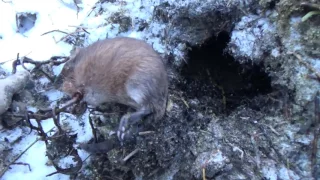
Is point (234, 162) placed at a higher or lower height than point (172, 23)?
lower

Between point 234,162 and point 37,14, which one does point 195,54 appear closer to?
point 234,162

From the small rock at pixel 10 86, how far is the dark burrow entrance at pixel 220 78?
112 cm

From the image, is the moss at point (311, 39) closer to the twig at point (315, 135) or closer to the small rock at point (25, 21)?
the twig at point (315, 135)

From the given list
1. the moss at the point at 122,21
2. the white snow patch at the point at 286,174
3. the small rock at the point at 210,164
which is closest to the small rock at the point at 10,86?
the moss at the point at 122,21

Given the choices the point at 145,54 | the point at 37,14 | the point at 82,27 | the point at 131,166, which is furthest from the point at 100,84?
the point at 37,14

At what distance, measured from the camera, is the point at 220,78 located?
3.30 meters

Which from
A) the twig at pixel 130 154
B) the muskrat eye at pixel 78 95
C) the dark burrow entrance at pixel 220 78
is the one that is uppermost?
the dark burrow entrance at pixel 220 78

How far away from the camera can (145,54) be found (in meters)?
2.55

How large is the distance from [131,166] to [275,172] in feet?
2.98

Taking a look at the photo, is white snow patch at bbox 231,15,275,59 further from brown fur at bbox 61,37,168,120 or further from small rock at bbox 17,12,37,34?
small rock at bbox 17,12,37,34

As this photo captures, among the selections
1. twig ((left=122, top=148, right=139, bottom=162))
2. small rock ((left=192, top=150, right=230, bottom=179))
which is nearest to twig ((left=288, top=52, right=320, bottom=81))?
small rock ((left=192, top=150, right=230, bottom=179))

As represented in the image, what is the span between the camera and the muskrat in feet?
8.12

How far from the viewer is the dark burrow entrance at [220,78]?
10.2 ft

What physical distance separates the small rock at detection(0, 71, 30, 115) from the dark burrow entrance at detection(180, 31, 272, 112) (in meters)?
1.12
